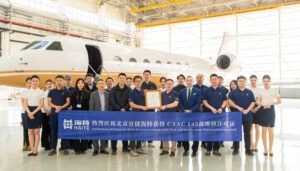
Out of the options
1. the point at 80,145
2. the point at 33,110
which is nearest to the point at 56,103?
the point at 33,110

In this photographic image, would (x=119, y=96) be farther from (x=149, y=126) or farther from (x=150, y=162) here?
(x=150, y=162)

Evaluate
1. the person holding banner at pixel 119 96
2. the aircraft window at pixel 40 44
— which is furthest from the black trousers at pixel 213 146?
the aircraft window at pixel 40 44

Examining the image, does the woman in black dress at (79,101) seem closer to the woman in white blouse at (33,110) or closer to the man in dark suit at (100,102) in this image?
the man in dark suit at (100,102)

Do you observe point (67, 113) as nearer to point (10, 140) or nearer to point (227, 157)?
point (10, 140)

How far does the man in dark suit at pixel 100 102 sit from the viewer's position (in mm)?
7344

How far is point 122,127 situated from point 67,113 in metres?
1.53

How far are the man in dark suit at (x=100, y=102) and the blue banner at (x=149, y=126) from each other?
16 cm

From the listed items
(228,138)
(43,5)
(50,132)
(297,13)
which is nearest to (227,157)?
(228,138)

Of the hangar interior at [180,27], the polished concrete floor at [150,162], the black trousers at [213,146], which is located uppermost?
the hangar interior at [180,27]

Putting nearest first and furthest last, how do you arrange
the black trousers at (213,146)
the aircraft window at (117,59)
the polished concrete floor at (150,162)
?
the polished concrete floor at (150,162)
the black trousers at (213,146)
the aircraft window at (117,59)

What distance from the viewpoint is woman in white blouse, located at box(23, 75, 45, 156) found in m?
7.05

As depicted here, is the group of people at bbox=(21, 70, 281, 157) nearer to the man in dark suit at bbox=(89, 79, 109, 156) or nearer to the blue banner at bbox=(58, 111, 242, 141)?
the man in dark suit at bbox=(89, 79, 109, 156)

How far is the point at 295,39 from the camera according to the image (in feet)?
102

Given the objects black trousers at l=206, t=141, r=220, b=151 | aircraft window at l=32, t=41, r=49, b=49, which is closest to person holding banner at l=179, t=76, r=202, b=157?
black trousers at l=206, t=141, r=220, b=151
